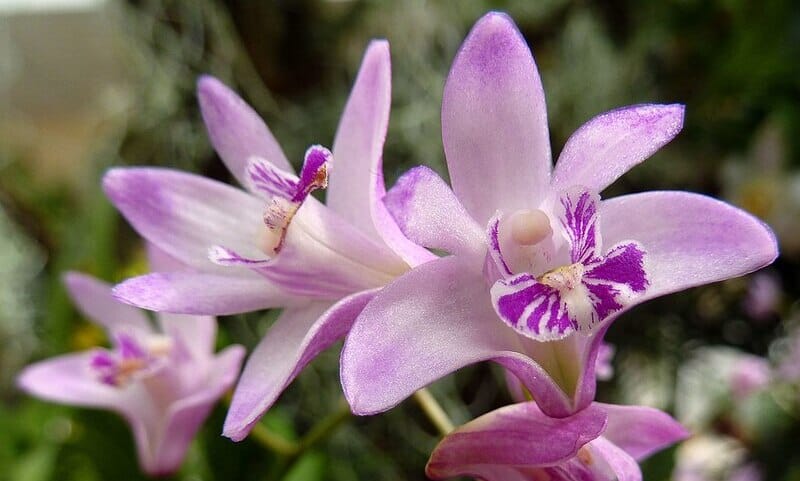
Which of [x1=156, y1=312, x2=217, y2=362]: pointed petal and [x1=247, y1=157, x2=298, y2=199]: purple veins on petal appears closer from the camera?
[x1=247, y1=157, x2=298, y2=199]: purple veins on petal

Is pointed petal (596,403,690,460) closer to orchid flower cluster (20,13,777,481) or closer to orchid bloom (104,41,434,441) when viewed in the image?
orchid flower cluster (20,13,777,481)

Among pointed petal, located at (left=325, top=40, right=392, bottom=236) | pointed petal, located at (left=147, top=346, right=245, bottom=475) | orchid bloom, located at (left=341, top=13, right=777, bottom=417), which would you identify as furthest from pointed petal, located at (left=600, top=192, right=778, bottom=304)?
pointed petal, located at (left=147, top=346, right=245, bottom=475)

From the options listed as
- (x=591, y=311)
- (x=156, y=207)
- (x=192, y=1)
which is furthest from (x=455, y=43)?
(x=591, y=311)

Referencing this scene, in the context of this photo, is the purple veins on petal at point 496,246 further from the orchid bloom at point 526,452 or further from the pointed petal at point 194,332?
the pointed petal at point 194,332

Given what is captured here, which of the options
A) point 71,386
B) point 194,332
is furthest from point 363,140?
point 71,386

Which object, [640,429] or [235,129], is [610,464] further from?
[235,129]
